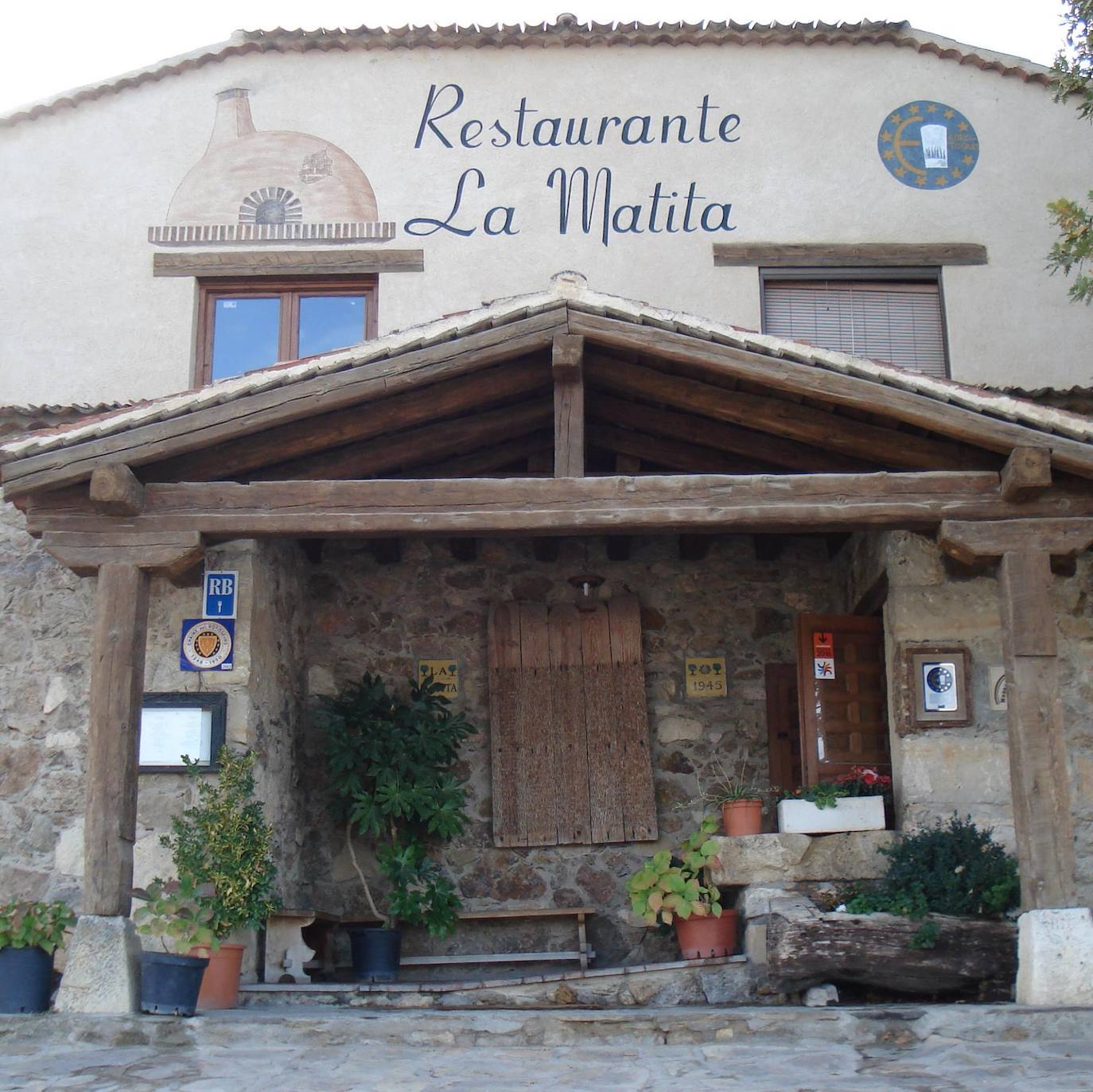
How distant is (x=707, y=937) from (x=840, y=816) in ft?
3.42

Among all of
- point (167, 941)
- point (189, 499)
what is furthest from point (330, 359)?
point (167, 941)

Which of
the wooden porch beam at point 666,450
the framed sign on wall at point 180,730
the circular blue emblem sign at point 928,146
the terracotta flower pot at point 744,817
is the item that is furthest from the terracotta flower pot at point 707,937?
the circular blue emblem sign at point 928,146

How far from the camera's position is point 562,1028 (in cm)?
712

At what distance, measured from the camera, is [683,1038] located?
7023mm

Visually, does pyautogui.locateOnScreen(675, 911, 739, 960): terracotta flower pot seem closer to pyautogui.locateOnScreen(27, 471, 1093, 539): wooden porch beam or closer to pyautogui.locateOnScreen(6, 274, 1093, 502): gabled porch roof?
pyautogui.locateOnScreen(27, 471, 1093, 539): wooden porch beam

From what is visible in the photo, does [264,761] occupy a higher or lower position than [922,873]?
higher

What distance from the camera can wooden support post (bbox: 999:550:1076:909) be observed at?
24.1ft

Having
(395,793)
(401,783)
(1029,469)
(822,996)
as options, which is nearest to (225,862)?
(395,793)

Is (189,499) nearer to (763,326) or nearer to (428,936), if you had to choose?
(428,936)

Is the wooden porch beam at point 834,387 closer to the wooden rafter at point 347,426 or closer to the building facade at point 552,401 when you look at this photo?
the building facade at point 552,401

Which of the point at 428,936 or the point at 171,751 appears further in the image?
the point at 428,936

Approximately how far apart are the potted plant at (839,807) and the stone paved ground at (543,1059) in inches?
71.9

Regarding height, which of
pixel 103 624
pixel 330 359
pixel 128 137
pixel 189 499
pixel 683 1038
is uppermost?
pixel 128 137

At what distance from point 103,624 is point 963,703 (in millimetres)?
4826
